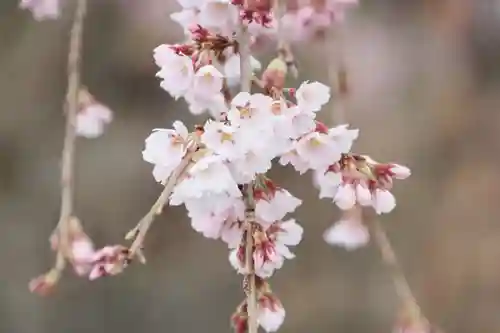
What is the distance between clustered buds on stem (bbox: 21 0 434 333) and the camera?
0.44m

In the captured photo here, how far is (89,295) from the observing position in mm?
1540

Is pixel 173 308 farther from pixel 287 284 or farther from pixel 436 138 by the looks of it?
pixel 436 138

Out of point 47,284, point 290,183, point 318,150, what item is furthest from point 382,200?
point 290,183

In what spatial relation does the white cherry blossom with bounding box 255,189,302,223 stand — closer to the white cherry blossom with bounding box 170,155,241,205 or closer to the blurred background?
the white cherry blossom with bounding box 170,155,241,205

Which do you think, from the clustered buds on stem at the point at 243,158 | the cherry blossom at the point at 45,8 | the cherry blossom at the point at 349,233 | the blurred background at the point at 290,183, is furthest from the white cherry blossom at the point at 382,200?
the blurred background at the point at 290,183

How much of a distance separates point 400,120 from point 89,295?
712mm

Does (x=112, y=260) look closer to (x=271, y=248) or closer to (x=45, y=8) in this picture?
(x=271, y=248)

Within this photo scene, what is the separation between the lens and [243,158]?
1.46 ft

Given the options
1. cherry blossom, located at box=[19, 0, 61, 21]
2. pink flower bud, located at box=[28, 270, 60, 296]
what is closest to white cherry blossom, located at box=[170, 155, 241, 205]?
pink flower bud, located at box=[28, 270, 60, 296]

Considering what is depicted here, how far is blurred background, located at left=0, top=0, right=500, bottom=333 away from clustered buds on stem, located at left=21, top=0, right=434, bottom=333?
101 centimetres

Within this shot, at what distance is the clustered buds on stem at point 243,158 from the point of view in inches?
17.5

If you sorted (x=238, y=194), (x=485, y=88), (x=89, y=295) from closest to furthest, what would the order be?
1. (x=238, y=194)
2. (x=89, y=295)
3. (x=485, y=88)

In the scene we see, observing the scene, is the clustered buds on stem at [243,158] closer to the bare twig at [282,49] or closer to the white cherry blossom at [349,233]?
the bare twig at [282,49]

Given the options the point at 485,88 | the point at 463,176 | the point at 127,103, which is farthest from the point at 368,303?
the point at 127,103
